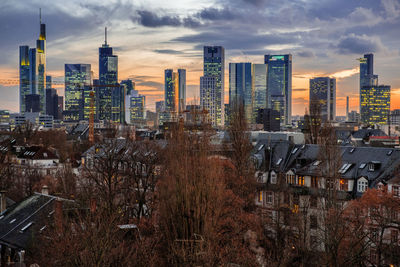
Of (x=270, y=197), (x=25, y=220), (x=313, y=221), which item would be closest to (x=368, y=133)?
(x=270, y=197)

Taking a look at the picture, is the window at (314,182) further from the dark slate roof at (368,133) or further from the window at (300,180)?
the dark slate roof at (368,133)

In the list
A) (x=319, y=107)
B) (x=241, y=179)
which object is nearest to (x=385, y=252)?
(x=241, y=179)

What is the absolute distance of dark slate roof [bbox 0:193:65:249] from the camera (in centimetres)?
3972

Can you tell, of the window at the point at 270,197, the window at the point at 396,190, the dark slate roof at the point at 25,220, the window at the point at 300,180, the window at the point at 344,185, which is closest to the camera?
the dark slate roof at the point at 25,220

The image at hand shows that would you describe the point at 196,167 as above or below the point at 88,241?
above

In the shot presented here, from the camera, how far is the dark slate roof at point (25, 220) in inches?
1564

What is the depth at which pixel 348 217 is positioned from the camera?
4394 cm

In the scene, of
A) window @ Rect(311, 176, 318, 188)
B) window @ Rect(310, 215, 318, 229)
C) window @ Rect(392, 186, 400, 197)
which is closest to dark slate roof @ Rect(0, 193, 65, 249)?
window @ Rect(310, 215, 318, 229)

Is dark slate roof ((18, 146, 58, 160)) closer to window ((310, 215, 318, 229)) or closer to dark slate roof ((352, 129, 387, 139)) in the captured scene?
window ((310, 215, 318, 229))

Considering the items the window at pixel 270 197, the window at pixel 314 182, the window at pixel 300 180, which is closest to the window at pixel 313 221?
the window at pixel 314 182

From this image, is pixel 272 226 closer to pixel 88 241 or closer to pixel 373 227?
pixel 373 227

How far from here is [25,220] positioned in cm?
4259

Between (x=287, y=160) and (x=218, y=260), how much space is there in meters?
42.1

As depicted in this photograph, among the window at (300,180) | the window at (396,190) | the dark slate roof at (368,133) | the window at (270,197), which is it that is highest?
the dark slate roof at (368,133)
